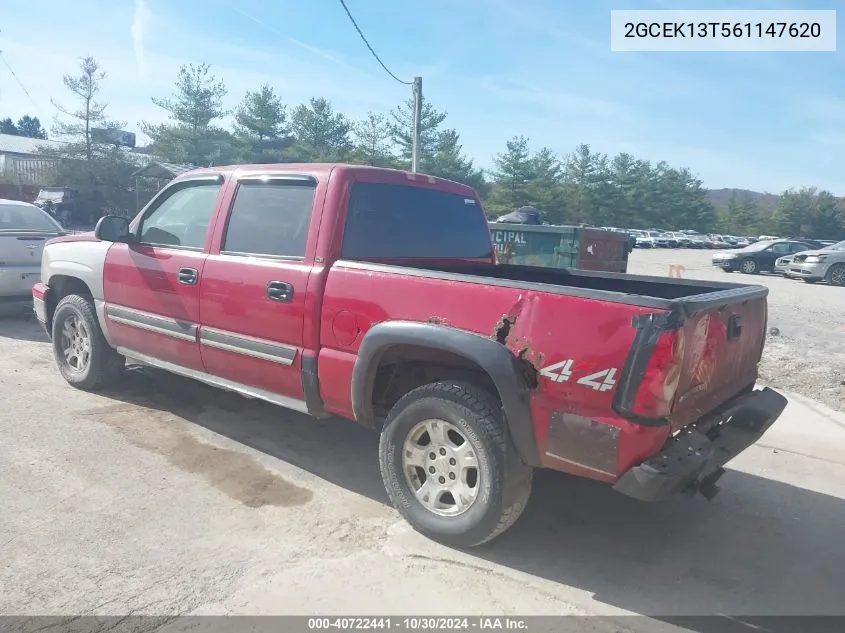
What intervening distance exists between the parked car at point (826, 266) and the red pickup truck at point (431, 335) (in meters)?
19.4

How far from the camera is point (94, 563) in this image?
3.08 metres

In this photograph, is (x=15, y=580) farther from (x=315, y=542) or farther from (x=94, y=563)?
(x=315, y=542)

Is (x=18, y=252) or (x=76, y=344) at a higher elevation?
(x=18, y=252)

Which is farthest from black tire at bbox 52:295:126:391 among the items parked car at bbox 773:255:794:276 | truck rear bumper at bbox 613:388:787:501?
parked car at bbox 773:255:794:276

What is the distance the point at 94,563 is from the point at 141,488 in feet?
2.67

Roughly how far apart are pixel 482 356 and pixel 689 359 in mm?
897

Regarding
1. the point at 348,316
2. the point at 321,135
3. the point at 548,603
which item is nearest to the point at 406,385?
the point at 348,316

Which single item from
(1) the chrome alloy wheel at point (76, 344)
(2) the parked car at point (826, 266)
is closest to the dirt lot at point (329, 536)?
(1) the chrome alloy wheel at point (76, 344)

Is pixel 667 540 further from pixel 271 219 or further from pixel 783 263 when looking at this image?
pixel 783 263

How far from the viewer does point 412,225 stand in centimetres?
434

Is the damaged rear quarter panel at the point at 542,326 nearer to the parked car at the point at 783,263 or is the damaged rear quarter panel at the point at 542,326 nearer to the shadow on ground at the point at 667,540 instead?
the shadow on ground at the point at 667,540

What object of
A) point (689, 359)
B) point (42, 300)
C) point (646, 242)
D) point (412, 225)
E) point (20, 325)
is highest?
point (646, 242)

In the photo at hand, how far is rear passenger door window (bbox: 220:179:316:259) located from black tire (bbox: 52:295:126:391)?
186 centimetres

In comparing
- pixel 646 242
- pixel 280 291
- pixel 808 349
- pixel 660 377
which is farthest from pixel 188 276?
pixel 646 242
